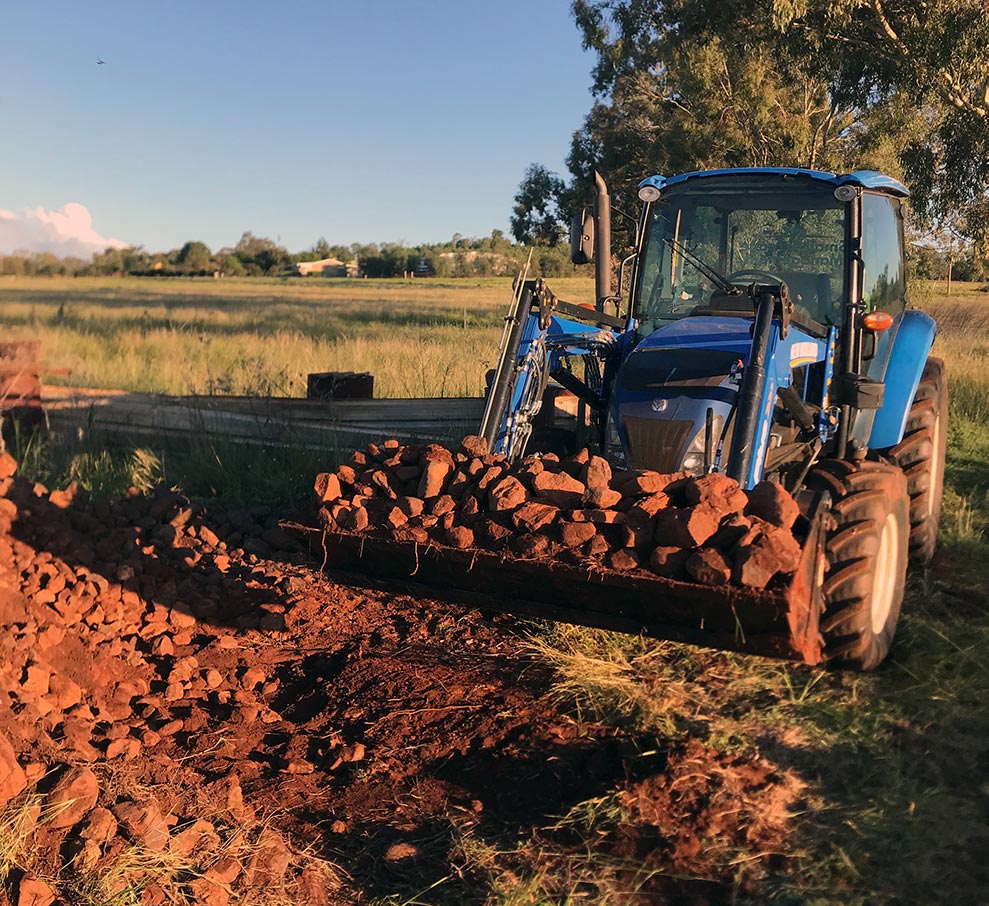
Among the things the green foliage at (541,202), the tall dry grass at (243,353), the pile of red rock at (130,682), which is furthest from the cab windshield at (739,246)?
the green foliage at (541,202)

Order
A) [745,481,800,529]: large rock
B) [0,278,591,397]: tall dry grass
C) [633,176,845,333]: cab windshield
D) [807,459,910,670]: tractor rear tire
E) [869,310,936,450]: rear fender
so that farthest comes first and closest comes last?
[0,278,591,397]: tall dry grass, [869,310,936,450]: rear fender, [633,176,845,333]: cab windshield, [807,459,910,670]: tractor rear tire, [745,481,800,529]: large rock

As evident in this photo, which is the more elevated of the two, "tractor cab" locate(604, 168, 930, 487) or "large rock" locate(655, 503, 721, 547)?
"tractor cab" locate(604, 168, 930, 487)

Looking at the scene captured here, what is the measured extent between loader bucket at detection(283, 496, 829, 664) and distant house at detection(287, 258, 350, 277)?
8057cm

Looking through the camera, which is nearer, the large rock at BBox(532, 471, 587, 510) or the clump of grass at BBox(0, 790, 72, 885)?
the clump of grass at BBox(0, 790, 72, 885)

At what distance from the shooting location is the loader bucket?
3.16 meters

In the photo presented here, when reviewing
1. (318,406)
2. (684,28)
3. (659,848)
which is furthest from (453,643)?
(684,28)

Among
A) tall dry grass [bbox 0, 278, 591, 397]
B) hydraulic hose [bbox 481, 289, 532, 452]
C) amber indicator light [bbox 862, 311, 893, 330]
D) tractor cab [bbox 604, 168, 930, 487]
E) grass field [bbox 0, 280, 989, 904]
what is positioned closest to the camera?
grass field [bbox 0, 280, 989, 904]

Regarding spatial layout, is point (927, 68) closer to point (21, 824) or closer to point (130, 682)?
point (130, 682)

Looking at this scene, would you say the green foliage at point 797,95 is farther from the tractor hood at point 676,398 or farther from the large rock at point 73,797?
A: the large rock at point 73,797

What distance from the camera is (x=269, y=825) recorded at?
327 centimetres

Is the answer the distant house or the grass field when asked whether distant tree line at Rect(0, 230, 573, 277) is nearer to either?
the distant house

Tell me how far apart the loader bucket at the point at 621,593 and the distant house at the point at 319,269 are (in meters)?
80.6

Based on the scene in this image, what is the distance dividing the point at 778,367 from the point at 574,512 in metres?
1.40

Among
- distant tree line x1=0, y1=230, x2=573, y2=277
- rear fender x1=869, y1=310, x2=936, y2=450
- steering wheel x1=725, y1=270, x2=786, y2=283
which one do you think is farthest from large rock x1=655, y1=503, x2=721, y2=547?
distant tree line x1=0, y1=230, x2=573, y2=277
